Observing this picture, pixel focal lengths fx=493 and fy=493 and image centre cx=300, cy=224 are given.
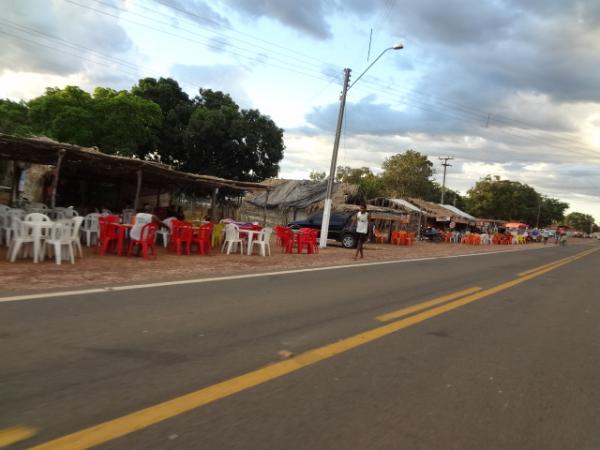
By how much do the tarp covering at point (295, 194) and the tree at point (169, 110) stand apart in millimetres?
7027

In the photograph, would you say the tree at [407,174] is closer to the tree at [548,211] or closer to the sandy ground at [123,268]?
the sandy ground at [123,268]

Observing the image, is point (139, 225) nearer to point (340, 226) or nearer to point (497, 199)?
point (340, 226)

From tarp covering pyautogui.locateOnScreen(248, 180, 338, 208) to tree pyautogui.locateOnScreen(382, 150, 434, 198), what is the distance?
925 inches

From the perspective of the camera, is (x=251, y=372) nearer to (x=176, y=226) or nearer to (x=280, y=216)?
(x=176, y=226)

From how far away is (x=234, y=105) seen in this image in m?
37.2

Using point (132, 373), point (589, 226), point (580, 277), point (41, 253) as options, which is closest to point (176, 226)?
point (41, 253)

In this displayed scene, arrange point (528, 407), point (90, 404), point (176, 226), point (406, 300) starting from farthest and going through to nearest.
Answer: point (176, 226), point (406, 300), point (528, 407), point (90, 404)

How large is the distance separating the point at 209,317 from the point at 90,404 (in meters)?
2.73

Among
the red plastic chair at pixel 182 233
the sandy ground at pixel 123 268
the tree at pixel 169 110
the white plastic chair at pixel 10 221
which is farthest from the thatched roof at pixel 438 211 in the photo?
the white plastic chair at pixel 10 221

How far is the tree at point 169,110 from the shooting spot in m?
36.0

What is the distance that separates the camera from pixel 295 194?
3366 centimetres

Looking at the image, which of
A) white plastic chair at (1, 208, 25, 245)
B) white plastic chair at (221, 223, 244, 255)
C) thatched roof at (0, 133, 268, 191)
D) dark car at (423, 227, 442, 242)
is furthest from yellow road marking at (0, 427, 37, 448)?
dark car at (423, 227, 442, 242)

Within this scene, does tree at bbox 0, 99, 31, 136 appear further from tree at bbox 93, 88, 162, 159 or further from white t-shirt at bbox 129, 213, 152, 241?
white t-shirt at bbox 129, 213, 152, 241

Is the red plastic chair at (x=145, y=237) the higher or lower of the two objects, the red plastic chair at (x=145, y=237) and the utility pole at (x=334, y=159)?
the lower
